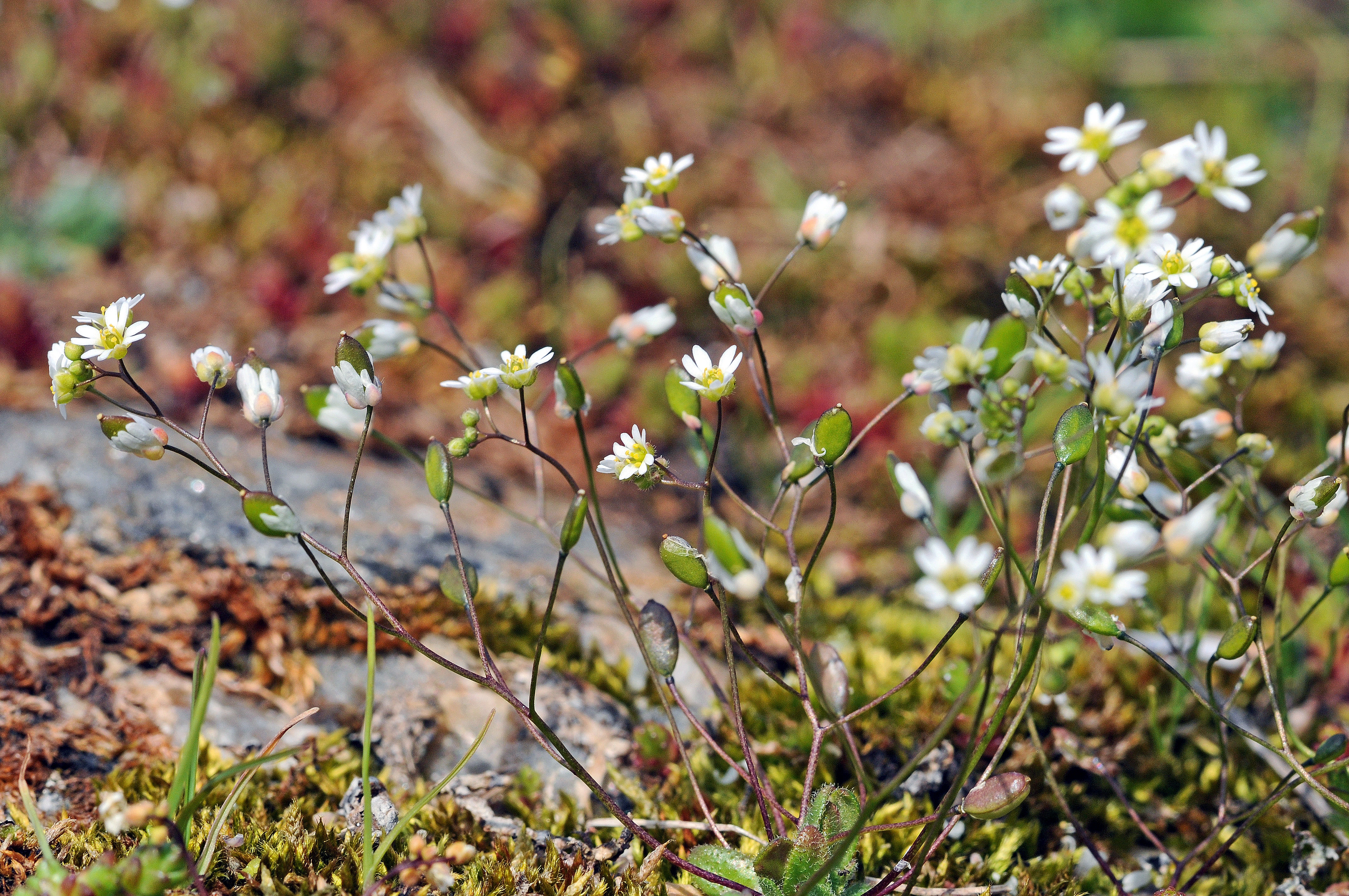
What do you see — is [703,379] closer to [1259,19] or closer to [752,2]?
[752,2]

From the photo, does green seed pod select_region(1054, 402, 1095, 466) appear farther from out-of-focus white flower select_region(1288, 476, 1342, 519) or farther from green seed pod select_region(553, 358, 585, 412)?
green seed pod select_region(553, 358, 585, 412)

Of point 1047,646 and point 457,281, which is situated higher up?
point 457,281

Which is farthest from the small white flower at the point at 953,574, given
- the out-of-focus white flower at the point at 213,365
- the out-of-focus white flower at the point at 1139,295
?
the out-of-focus white flower at the point at 213,365

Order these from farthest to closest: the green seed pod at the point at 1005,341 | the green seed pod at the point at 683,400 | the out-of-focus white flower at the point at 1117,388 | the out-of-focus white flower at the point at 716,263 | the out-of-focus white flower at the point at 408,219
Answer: the out-of-focus white flower at the point at 408,219
the out-of-focus white flower at the point at 716,263
the green seed pod at the point at 683,400
the green seed pod at the point at 1005,341
the out-of-focus white flower at the point at 1117,388

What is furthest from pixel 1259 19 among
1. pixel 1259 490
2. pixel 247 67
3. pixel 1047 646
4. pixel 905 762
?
pixel 247 67

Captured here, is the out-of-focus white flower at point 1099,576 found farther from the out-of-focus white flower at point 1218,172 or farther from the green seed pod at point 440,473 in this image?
the green seed pod at point 440,473

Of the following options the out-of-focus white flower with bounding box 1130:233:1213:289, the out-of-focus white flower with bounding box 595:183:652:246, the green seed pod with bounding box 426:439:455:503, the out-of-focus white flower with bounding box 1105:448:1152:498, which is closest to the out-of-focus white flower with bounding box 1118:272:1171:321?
the out-of-focus white flower with bounding box 1130:233:1213:289

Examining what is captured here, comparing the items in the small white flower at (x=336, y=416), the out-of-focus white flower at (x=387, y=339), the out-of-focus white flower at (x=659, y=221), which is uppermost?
the out-of-focus white flower at (x=387, y=339)
